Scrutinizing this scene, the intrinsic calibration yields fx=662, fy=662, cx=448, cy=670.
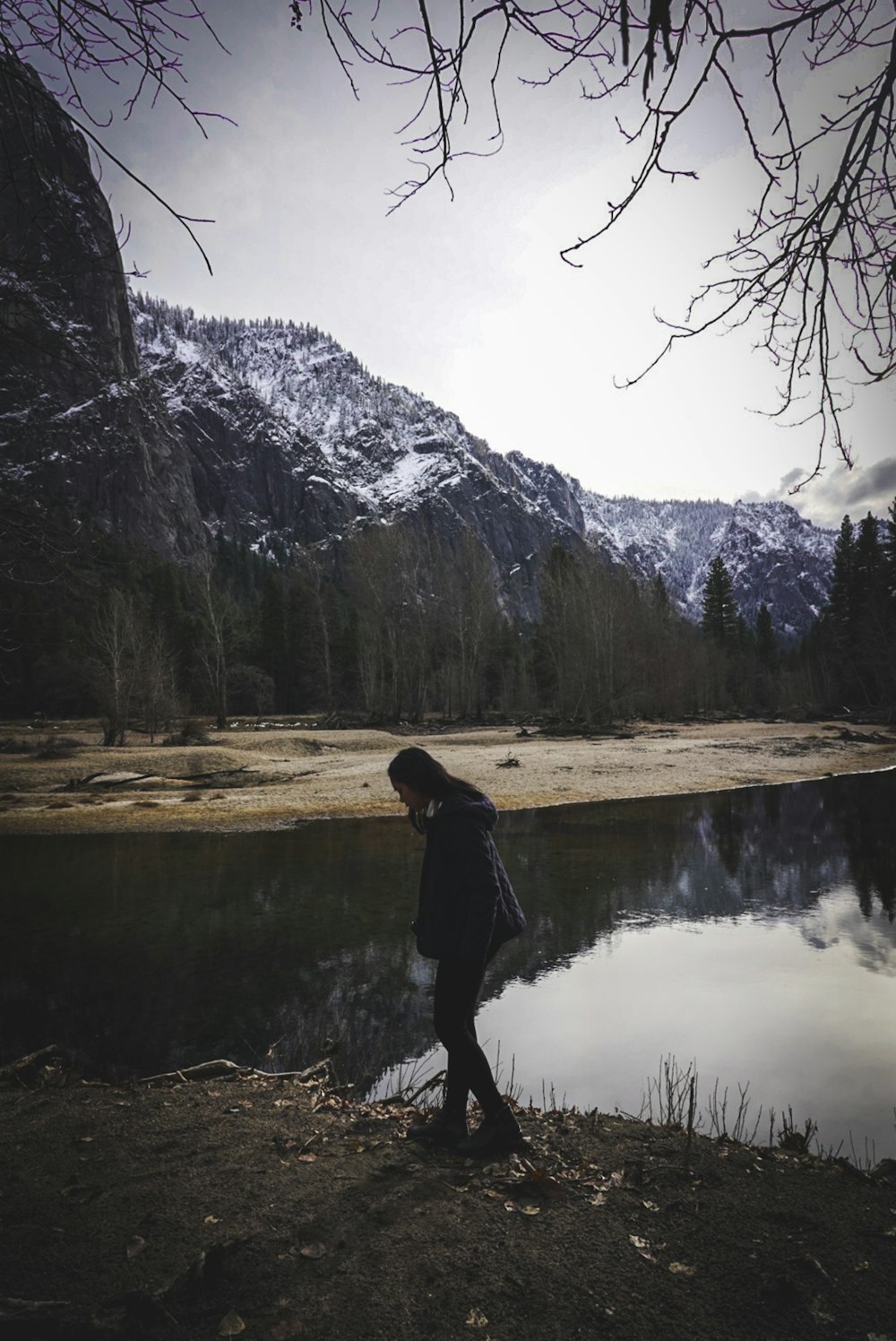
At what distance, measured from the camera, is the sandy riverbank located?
1781cm

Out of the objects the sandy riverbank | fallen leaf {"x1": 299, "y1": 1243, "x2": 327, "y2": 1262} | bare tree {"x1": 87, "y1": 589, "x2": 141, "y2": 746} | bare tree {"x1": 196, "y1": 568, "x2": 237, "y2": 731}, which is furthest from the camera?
bare tree {"x1": 196, "y1": 568, "x2": 237, "y2": 731}

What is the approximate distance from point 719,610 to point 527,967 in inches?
3132

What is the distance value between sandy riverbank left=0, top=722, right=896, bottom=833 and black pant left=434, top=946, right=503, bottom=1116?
1348 centimetres

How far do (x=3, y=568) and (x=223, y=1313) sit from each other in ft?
13.4

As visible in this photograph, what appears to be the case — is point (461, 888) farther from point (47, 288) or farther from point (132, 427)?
point (132, 427)

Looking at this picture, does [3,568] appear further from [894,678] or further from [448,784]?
[894,678]

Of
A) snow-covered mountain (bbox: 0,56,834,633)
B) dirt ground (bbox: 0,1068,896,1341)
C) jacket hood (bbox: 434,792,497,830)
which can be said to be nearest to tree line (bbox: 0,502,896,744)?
snow-covered mountain (bbox: 0,56,834,633)

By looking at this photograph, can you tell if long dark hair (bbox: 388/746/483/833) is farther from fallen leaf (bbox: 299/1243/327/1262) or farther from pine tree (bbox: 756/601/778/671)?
pine tree (bbox: 756/601/778/671)

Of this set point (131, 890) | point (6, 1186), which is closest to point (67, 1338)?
point (6, 1186)

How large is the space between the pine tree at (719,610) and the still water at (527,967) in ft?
224

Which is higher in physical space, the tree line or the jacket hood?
the tree line

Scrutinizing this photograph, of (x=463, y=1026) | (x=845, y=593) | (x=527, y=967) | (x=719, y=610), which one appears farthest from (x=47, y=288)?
(x=719, y=610)

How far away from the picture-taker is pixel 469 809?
3.36 m

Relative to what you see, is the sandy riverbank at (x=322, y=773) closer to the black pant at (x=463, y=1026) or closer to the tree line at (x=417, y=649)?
the tree line at (x=417, y=649)
